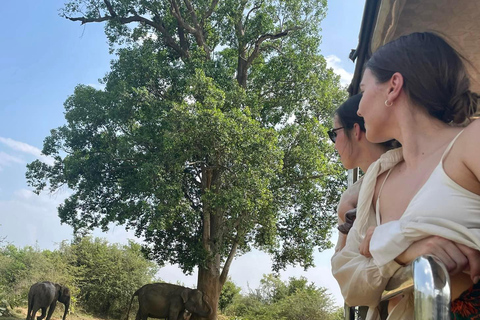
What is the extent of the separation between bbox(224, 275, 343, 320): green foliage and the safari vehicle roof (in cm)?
1362

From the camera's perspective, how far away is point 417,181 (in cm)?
91

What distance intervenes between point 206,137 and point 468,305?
1002 centimetres

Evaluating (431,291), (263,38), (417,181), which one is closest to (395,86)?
(417,181)

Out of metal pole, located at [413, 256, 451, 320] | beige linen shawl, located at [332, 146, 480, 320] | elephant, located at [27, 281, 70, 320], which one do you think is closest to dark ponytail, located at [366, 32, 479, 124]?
beige linen shawl, located at [332, 146, 480, 320]

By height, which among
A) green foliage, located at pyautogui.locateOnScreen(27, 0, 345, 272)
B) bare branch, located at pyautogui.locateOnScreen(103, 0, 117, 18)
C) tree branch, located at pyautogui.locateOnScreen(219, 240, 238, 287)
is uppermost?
bare branch, located at pyautogui.locateOnScreen(103, 0, 117, 18)

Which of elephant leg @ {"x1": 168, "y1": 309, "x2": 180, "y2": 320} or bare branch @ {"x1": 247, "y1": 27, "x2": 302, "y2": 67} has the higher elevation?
bare branch @ {"x1": 247, "y1": 27, "x2": 302, "y2": 67}

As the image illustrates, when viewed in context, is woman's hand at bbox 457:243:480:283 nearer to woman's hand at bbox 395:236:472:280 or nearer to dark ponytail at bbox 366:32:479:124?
woman's hand at bbox 395:236:472:280

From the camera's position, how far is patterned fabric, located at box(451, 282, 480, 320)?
25.1 inches

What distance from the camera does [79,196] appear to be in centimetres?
1309

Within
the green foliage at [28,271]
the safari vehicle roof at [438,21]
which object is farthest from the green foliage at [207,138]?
the safari vehicle roof at [438,21]

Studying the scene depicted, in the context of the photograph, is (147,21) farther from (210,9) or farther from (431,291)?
(431,291)

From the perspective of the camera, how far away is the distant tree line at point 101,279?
714 inches

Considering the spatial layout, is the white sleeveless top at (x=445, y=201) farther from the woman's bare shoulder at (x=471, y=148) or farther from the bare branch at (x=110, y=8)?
the bare branch at (x=110, y=8)

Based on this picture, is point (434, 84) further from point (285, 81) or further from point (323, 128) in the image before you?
point (285, 81)
